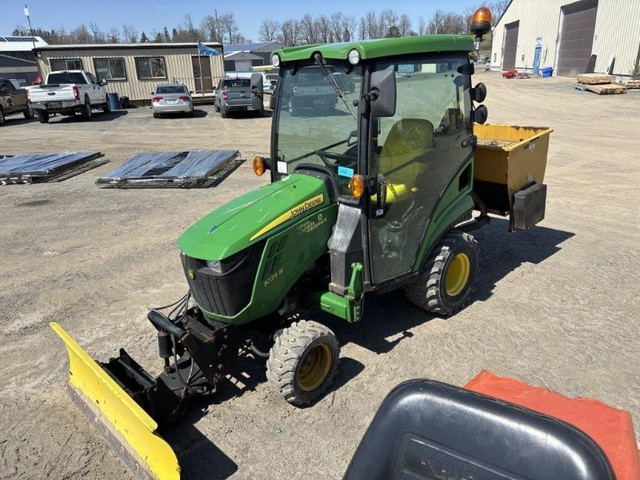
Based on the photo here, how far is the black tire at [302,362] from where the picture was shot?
134 inches

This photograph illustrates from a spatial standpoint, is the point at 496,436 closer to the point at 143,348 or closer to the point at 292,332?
the point at 292,332

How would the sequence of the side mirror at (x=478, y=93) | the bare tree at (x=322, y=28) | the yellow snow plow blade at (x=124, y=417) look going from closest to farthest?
1. the yellow snow plow blade at (x=124, y=417)
2. the side mirror at (x=478, y=93)
3. the bare tree at (x=322, y=28)

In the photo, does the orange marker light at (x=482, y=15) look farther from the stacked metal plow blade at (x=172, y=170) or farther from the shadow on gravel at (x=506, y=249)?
the stacked metal plow blade at (x=172, y=170)

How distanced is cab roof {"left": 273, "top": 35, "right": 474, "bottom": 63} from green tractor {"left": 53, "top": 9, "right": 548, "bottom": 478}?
0.01 metres

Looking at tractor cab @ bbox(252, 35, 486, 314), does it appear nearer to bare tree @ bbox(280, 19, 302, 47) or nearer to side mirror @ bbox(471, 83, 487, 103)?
side mirror @ bbox(471, 83, 487, 103)

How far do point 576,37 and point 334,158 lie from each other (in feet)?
113

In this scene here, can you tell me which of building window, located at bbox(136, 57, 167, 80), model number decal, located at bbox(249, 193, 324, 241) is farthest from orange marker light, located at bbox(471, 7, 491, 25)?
building window, located at bbox(136, 57, 167, 80)

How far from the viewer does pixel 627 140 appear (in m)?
13.0

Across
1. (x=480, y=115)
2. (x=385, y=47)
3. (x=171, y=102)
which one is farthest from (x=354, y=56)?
(x=171, y=102)

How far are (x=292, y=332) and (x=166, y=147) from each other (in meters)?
12.1

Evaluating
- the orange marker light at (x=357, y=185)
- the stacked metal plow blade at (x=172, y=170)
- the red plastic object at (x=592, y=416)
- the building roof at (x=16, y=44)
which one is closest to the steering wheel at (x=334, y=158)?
the orange marker light at (x=357, y=185)

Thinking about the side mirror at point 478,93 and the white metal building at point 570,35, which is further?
the white metal building at point 570,35

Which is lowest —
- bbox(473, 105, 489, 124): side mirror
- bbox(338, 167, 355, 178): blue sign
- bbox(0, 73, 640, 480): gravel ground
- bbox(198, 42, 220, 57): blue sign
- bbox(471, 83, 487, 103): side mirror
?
bbox(0, 73, 640, 480): gravel ground

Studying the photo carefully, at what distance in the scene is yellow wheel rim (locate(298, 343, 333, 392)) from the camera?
3.68 meters
